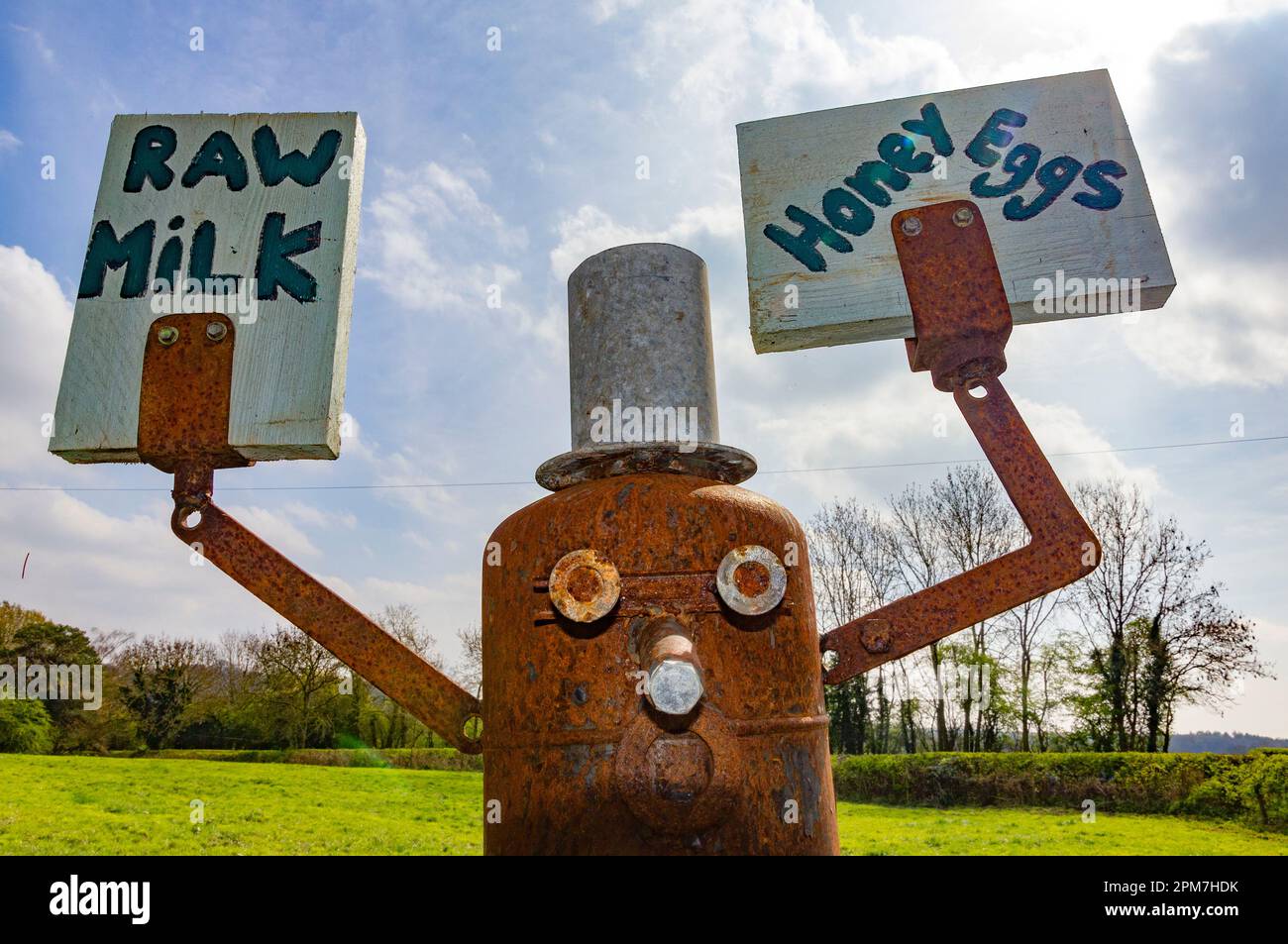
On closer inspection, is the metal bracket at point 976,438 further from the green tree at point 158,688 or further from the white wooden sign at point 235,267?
the green tree at point 158,688

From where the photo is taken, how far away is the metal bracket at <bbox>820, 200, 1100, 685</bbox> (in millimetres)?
2100

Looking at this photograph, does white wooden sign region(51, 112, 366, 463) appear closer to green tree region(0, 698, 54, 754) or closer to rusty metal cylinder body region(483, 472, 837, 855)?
rusty metal cylinder body region(483, 472, 837, 855)

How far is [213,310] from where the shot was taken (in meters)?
2.49

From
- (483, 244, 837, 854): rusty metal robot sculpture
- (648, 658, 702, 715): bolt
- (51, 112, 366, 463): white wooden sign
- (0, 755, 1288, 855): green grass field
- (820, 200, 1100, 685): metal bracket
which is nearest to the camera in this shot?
(648, 658, 702, 715): bolt

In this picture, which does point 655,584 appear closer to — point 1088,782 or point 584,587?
point 584,587

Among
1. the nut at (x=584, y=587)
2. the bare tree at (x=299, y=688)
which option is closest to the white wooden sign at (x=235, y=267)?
the nut at (x=584, y=587)

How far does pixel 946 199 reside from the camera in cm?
254

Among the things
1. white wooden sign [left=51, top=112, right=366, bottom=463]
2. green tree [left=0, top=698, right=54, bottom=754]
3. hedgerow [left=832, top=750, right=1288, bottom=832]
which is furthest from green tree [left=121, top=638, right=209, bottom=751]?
white wooden sign [left=51, top=112, right=366, bottom=463]

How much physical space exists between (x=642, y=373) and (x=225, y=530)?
1273 mm

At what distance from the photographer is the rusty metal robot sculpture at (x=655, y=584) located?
1624 millimetres

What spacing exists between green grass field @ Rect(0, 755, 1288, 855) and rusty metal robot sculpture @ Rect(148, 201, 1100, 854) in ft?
34.7

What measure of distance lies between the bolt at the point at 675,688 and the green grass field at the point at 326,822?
1125cm
